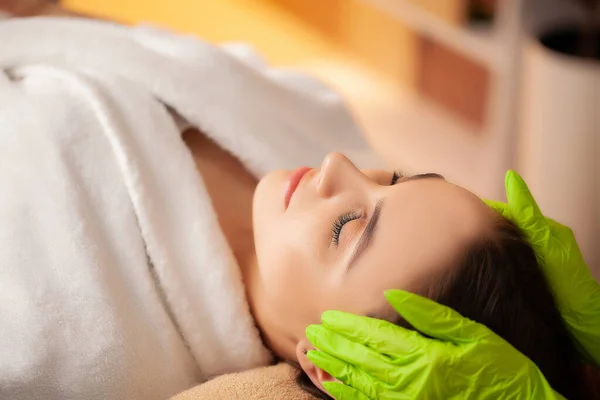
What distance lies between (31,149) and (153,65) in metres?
0.32

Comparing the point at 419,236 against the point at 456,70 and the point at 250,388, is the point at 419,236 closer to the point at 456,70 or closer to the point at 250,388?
the point at 250,388

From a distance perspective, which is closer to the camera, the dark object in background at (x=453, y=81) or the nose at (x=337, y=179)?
the nose at (x=337, y=179)

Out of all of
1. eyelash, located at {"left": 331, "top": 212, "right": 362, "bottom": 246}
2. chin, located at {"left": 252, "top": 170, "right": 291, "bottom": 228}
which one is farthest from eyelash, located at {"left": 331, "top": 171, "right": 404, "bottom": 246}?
chin, located at {"left": 252, "top": 170, "right": 291, "bottom": 228}

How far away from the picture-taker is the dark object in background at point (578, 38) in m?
2.19

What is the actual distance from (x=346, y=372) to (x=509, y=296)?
0.23 meters

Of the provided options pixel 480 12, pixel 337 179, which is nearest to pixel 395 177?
pixel 337 179

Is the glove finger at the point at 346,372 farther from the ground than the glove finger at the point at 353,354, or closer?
closer

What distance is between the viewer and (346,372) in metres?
0.96

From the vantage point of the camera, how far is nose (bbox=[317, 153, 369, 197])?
1.05m

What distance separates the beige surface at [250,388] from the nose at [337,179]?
27cm

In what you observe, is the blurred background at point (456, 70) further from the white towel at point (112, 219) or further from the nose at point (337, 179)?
the nose at point (337, 179)

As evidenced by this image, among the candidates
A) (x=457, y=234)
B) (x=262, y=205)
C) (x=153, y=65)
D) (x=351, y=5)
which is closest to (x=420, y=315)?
(x=457, y=234)

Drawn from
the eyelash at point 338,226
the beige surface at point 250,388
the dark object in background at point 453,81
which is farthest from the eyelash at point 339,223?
the dark object in background at point 453,81

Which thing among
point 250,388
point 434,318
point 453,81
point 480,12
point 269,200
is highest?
point 480,12
